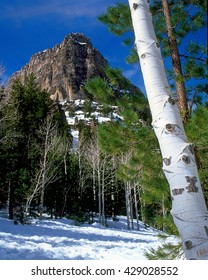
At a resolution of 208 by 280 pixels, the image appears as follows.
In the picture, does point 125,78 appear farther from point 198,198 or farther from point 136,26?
point 198,198

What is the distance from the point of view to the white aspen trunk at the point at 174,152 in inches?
72.0

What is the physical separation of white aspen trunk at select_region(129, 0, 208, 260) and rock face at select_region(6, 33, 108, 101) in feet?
361

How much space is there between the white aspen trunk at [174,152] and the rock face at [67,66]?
110030 millimetres

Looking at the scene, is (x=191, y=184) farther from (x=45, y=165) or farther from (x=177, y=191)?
(x=45, y=165)

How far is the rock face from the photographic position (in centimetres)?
11769

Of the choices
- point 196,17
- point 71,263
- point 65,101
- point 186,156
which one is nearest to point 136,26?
point 186,156

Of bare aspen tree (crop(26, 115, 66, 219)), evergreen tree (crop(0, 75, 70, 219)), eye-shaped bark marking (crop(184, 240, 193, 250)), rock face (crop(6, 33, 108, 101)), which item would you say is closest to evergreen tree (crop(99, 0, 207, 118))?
eye-shaped bark marking (crop(184, 240, 193, 250))

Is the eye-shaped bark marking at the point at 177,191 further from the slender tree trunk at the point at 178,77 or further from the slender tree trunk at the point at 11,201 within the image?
the slender tree trunk at the point at 11,201

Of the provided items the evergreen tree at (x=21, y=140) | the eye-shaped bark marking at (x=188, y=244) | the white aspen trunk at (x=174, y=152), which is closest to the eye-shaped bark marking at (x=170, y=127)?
the white aspen trunk at (x=174, y=152)

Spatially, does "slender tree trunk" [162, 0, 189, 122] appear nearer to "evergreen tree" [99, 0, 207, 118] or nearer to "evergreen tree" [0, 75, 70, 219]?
"evergreen tree" [99, 0, 207, 118]

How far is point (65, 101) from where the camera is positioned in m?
116

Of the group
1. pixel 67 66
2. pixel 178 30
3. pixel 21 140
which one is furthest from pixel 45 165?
pixel 67 66

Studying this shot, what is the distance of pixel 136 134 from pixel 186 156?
2.11 metres

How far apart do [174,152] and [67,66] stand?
127642mm
